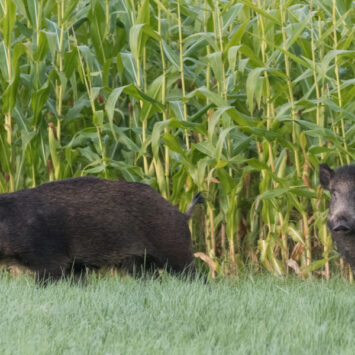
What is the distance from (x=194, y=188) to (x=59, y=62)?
5.42ft

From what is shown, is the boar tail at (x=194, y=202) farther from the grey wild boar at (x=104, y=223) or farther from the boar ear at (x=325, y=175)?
the boar ear at (x=325, y=175)

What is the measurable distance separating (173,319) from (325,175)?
238 cm

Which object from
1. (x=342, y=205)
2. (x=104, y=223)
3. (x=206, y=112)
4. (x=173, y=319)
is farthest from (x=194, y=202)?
(x=173, y=319)

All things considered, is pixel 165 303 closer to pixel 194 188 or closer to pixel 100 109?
pixel 194 188

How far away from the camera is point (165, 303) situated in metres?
5.49

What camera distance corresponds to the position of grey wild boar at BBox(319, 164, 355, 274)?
6.57m

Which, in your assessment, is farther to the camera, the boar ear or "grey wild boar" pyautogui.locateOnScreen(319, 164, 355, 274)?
the boar ear

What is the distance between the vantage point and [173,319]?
5.07 meters

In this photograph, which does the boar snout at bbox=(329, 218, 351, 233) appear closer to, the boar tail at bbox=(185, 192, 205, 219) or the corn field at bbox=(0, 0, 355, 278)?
the corn field at bbox=(0, 0, 355, 278)

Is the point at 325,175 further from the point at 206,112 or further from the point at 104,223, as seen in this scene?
the point at 104,223

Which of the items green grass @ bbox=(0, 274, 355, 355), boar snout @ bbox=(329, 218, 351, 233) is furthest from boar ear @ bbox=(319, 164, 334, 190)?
green grass @ bbox=(0, 274, 355, 355)

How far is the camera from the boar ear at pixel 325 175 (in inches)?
271

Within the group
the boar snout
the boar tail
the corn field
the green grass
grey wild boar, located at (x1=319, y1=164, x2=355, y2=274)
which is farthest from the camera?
the corn field

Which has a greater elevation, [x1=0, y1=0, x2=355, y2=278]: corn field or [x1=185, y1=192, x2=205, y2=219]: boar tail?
[x1=0, y1=0, x2=355, y2=278]: corn field
